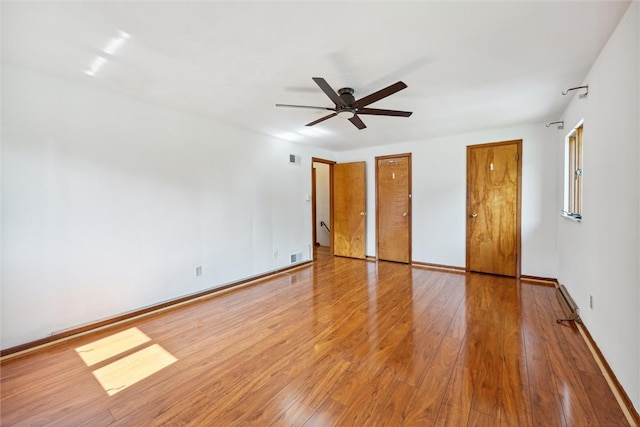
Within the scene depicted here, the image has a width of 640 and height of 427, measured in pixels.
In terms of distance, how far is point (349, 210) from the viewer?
5.81 metres

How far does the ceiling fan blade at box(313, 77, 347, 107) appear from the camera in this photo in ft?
6.52

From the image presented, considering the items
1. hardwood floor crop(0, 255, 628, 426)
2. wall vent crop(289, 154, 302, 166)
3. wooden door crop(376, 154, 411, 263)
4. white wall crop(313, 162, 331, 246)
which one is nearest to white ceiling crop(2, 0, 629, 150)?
wall vent crop(289, 154, 302, 166)

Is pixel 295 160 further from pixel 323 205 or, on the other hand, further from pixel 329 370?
pixel 329 370

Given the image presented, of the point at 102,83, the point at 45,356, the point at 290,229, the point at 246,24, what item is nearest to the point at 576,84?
the point at 246,24

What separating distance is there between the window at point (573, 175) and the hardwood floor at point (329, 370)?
1163 millimetres

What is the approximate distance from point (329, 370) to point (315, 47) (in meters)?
2.33

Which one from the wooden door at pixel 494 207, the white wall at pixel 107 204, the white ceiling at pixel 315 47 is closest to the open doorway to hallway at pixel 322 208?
the white wall at pixel 107 204

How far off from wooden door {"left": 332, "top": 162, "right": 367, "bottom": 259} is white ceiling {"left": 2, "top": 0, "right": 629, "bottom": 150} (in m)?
2.66

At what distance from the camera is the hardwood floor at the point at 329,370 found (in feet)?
5.11

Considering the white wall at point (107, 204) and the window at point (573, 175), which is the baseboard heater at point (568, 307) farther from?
the white wall at point (107, 204)

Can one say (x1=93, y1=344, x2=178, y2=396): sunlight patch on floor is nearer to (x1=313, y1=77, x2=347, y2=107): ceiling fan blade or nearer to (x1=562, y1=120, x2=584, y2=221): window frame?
(x1=313, y1=77, x2=347, y2=107): ceiling fan blade

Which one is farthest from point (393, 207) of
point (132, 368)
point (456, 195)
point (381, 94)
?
point (132, 368)

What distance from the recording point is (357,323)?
2.70 m

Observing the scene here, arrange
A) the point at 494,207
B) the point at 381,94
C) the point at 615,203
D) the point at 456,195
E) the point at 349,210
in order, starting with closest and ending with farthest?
the point at 615,203 < the point at 381,94 < the point at 494,207 < the point at 456,195 < the point at 349,210
